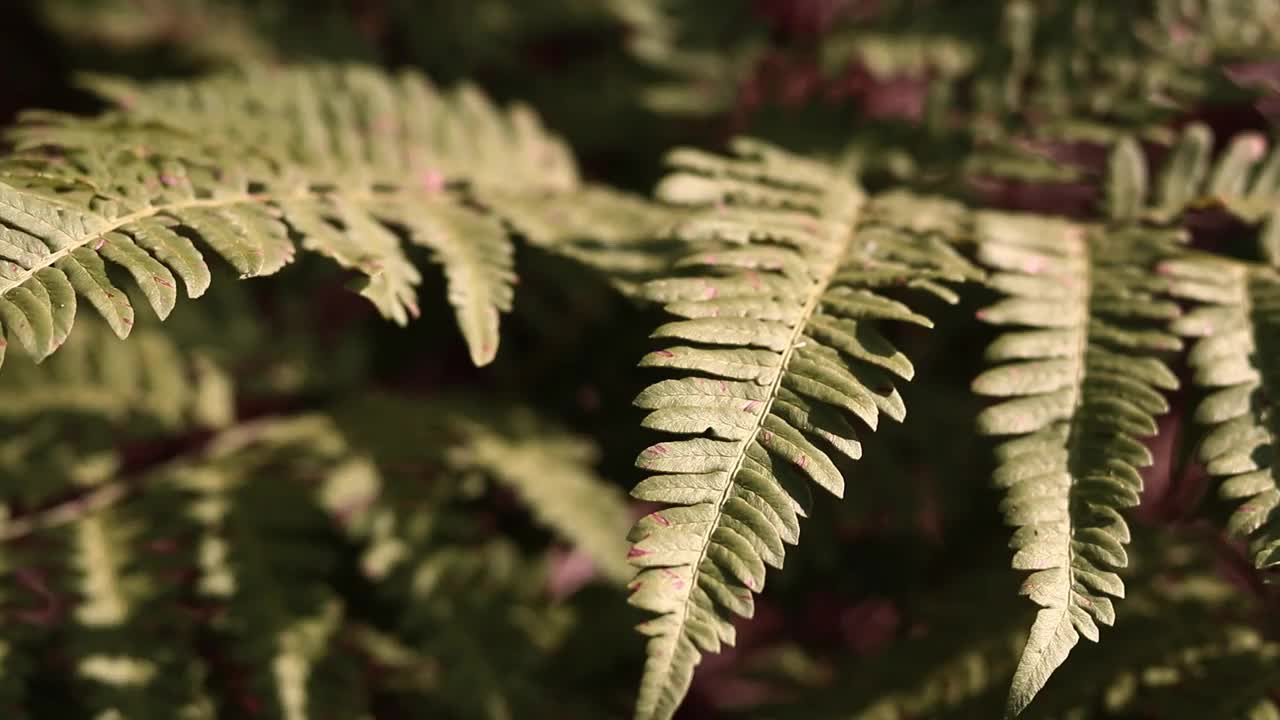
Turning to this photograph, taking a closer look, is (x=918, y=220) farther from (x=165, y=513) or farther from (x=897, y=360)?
(x=165, y=513)

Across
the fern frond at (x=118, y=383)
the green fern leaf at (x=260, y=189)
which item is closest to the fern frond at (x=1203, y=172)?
the green fern leaf at (x=260, y=189)

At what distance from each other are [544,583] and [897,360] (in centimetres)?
116

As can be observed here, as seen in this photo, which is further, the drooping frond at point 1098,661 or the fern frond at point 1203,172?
the fern frond at point 1203,172

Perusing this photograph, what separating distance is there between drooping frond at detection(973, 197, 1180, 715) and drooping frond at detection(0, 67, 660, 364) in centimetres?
74

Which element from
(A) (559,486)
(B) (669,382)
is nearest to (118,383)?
(A) (559,486)

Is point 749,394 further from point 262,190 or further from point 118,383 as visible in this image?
point 118,383

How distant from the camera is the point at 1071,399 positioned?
1.41m

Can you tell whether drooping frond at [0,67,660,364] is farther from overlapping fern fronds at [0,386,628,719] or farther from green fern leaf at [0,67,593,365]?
overlapping fern fronds at [0,386,628,719]

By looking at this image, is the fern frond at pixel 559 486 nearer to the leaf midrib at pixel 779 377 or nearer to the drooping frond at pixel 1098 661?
the drooping frond at pixel 1098 661

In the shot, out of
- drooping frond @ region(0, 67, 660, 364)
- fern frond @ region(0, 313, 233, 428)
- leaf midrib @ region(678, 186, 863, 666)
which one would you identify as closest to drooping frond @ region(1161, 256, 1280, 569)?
leaf midrib @ region(678, 186, 863, 666)

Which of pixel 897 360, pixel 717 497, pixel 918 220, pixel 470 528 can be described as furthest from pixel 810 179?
pixel 470 528

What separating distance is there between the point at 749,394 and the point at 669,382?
11 centimetres

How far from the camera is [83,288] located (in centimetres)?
119

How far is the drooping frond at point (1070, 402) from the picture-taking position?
1173 mm
